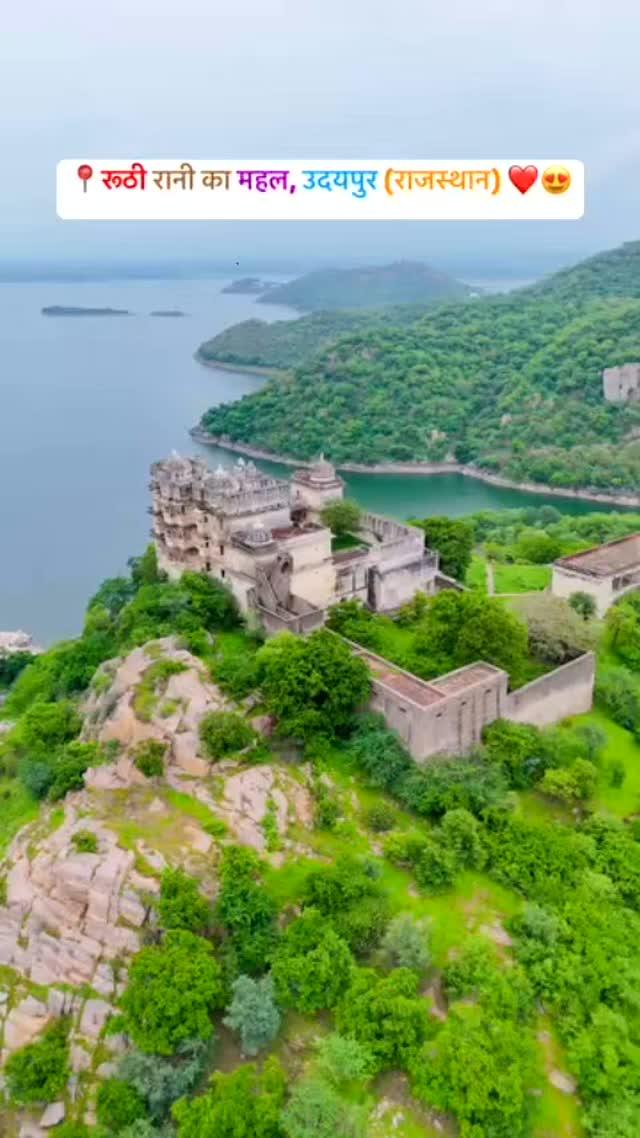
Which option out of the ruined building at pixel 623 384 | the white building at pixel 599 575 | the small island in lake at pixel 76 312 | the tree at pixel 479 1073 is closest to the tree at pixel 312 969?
the tree at pixel 479 1073

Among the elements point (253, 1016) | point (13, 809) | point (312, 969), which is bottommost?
point (13, 809)

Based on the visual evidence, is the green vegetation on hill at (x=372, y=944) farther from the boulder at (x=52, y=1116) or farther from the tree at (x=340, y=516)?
the tree at (x=340, y=516)

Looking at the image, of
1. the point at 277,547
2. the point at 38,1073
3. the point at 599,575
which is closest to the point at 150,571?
the point at 277,547

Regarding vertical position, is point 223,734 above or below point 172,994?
above

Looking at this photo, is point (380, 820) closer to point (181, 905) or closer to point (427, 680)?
point (427, 680)

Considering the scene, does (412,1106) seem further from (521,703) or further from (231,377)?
(231,377)

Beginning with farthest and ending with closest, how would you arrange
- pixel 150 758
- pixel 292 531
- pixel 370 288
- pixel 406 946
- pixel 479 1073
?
pixel 370 288
pixel 292 531
pixel 150 758
pixel 406 946
pixel 479 1073

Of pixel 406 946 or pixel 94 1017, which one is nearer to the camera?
pixel 406 946

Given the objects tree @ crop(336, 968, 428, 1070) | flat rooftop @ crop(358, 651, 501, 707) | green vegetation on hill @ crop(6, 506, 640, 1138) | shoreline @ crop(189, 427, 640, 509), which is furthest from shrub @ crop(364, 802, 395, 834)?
shoreline @ crop(189, 427, 640, 509)
